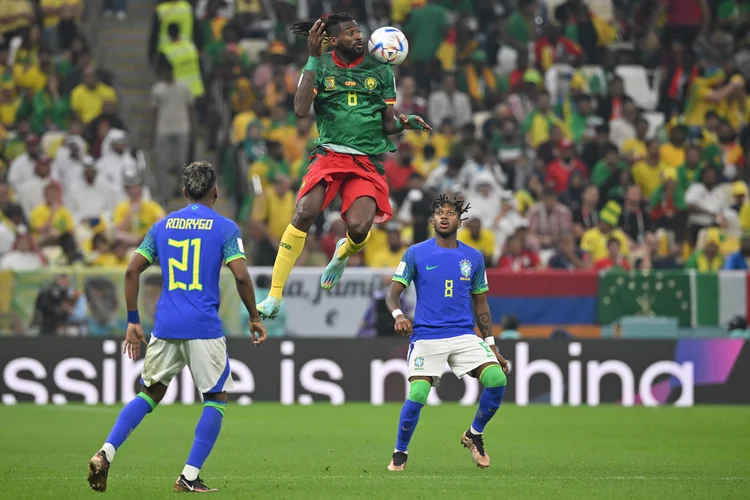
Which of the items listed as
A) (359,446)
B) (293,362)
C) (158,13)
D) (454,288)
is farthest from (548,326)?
(158,13)

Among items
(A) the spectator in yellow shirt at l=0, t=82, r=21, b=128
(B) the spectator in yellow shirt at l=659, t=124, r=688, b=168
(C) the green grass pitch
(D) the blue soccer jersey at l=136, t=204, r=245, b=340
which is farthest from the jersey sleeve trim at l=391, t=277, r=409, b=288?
(A) the spectator in yellow shirt at l=0, t=82, r=21, b=128

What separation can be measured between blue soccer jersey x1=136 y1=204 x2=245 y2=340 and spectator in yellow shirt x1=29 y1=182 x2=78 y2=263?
10900mm

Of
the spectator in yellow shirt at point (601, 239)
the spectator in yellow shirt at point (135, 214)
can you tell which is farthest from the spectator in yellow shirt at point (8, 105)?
the spectator in yellow shirt at point (601, 239)

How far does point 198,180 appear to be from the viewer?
30.2ft

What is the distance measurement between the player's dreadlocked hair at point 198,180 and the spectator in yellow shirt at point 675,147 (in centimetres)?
1461

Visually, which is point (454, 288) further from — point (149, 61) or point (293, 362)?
point (149, 61)

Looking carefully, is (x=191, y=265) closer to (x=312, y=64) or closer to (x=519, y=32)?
(x=312, y=64)

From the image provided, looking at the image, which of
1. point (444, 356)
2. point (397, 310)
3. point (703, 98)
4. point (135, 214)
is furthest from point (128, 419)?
point (703, 98)

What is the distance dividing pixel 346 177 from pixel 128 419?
288cm

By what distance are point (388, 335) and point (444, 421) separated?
2509 millimetres

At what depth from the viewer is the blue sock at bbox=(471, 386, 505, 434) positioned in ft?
37.0

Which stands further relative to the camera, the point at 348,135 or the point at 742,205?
the point at 742,205

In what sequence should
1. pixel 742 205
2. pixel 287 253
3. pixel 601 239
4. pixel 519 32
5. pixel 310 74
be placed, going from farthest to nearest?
pixel 519 32 < pixel 742 205 < pixel 601 239 < pixel 287 253 < pixel 310 74

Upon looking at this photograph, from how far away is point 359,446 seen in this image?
1325cm
